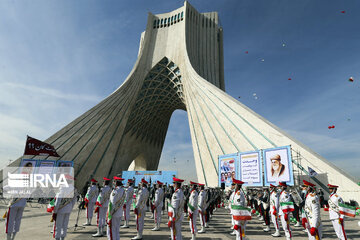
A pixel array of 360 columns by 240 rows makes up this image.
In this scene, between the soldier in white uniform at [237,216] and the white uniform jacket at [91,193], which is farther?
the white uniform jacket at [91,193]

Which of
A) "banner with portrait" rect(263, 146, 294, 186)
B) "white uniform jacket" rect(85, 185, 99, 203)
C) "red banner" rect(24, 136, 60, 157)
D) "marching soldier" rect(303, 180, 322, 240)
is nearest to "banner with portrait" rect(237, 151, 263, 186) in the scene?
"banner with portrait" rect(263, 146, 294, 186)

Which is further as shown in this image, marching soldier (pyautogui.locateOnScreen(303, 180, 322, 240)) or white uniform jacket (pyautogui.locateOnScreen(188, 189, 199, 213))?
white uniform jacket (pyautogui.locateOnScreen(188, 189, 199, 213))

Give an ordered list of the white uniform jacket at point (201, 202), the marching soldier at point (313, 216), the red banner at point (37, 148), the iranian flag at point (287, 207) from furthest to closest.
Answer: the red banner at point (37, 148)
the white uniform jacket at point (201, 202)
the iranian flag at point (287, 207)
the marching soldier at point (313, 216)

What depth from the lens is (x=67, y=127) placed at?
22.8 meters

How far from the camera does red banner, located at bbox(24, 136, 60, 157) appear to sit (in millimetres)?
17844

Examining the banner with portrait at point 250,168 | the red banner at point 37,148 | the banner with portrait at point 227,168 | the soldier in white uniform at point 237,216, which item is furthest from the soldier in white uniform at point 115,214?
the red banner at point 37,148

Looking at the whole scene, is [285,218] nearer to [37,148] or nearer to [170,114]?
[37,148]

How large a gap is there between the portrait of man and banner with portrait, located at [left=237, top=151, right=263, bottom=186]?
1005 millimetres

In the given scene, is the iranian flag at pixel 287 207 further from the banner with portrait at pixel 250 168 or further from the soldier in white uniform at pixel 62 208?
the soldier in white uniform at pixel 62 208

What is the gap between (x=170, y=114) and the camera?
145 ft

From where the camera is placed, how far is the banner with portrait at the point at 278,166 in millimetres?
12698

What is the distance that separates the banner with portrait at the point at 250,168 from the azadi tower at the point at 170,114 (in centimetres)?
186

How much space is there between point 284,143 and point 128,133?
2478cm

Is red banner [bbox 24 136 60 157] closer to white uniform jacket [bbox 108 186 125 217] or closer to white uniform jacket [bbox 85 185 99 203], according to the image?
white uniform jacket [bbox 85 185 99 203]
